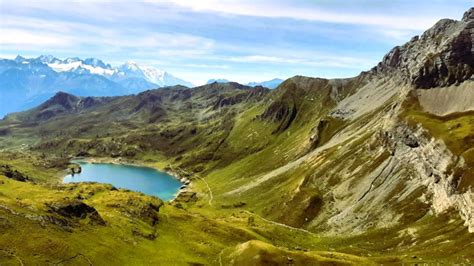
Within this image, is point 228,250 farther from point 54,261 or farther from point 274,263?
point 54,261

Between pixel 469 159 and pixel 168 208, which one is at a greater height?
pixel 469 159

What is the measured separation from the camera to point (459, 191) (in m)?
171

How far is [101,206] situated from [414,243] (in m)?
108

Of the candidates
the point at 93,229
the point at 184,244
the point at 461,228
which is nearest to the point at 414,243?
the point at 461,228

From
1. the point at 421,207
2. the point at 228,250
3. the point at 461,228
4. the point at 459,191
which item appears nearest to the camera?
the point at 228,250

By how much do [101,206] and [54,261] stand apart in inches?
2349

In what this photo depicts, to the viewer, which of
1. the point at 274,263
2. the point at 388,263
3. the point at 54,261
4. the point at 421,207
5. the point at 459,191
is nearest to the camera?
the point at 54,261

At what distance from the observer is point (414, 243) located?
535ft

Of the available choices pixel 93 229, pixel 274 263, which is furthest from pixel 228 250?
pixel 93 229

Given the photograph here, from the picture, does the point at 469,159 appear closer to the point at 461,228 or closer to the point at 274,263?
the point at 461,228

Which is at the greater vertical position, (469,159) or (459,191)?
(469,159)

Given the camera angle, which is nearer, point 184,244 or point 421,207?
point 184,244

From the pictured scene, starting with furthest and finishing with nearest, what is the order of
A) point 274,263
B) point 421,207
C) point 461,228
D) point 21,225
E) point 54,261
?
point 421,207 < point 461,228 < point 274,263 < point 21,225 < point 54,261

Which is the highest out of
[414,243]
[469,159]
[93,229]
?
[469,159]
